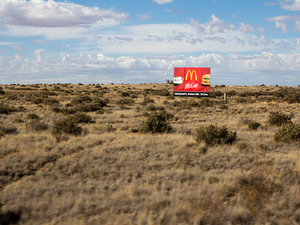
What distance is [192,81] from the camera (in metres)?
33.5

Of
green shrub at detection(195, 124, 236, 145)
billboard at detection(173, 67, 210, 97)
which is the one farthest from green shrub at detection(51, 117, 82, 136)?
billboard at detection(173, 67, 210, 97)

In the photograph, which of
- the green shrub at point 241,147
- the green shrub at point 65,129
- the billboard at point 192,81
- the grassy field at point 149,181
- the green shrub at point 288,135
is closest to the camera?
the grassy field at point 149,181

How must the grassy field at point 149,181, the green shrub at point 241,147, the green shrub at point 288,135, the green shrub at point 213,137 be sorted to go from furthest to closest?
the green shrub at point 288,135 → the green shrub at point 213,137 → the green shrub at point 241,147 → the grassy field at point 149,181

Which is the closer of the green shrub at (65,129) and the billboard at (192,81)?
the green shrub at (65,129)

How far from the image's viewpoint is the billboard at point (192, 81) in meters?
33.1

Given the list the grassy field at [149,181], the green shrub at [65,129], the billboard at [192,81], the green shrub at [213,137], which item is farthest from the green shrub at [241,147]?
the billboard at [192,81]

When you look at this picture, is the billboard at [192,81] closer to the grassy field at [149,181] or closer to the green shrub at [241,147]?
the grassy field at [149,181]

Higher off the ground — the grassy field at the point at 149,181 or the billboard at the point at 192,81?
the billboard at the point at 192,81

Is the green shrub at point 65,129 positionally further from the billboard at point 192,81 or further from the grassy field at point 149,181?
the billboard at point 192,81

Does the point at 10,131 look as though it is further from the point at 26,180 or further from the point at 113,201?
the point at 113,201

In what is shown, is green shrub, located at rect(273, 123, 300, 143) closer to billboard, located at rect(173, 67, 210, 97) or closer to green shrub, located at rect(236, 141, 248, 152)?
green shrub, located at rect(236, 141, 248, 152)

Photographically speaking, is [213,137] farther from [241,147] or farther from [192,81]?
[192,81]

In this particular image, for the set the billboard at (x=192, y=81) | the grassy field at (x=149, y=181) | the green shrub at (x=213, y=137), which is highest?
the billboard at (x=192, y=81)

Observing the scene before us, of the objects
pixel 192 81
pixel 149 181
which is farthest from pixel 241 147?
pixel 192 81
